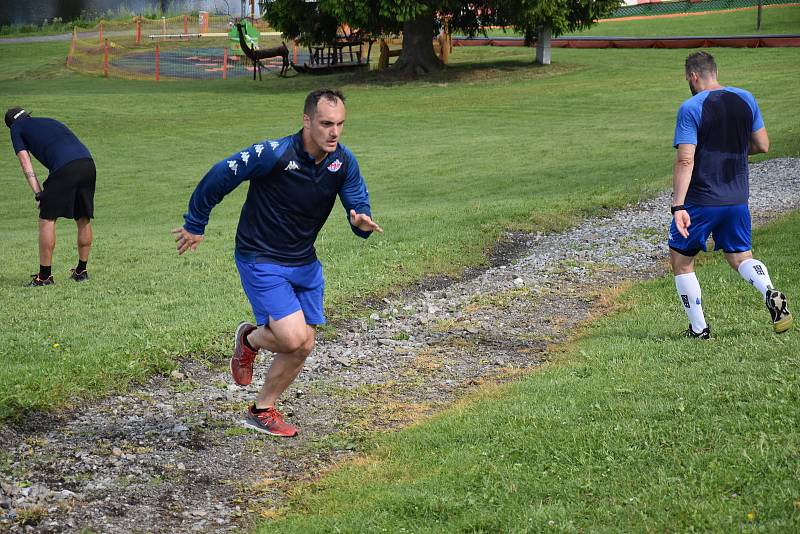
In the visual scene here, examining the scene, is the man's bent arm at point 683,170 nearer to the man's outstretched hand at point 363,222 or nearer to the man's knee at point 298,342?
the man's outstretched hand at point 363,222

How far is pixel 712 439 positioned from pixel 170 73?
4676 cm

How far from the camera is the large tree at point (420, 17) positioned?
3794 centimetres

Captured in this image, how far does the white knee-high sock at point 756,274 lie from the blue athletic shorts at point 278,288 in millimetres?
3541

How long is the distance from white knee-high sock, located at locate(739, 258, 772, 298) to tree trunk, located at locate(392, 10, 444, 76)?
3506 centimetres

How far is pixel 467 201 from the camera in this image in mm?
18219

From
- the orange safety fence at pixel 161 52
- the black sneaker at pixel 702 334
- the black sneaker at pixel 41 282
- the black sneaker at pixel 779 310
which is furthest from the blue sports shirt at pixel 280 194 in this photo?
the orange safety fence at pixel 161 52

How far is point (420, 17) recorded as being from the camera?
4106cm

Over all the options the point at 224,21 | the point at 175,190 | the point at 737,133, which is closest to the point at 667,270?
the point at 737,133

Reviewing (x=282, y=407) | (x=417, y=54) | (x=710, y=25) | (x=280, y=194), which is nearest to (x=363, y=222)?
(x=280, y=194)

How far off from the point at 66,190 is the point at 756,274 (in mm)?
7929

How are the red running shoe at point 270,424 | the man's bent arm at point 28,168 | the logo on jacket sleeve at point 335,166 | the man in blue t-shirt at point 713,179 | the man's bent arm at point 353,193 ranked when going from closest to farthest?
the logo on jacket sleeve at point 335,166 → the man's bent arm at point 353,193 → the red running shoe at point 270,424 → the man in blue t-shirt at point 713,179 → the man's bent arm at point 28,168

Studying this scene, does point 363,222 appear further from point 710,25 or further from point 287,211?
point 710,25

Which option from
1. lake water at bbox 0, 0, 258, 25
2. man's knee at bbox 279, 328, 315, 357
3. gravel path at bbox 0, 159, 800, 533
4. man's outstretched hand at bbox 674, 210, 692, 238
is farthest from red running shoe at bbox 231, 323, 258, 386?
lake water at bbox 0, 0, 258, 25

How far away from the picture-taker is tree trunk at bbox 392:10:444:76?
139 feet
